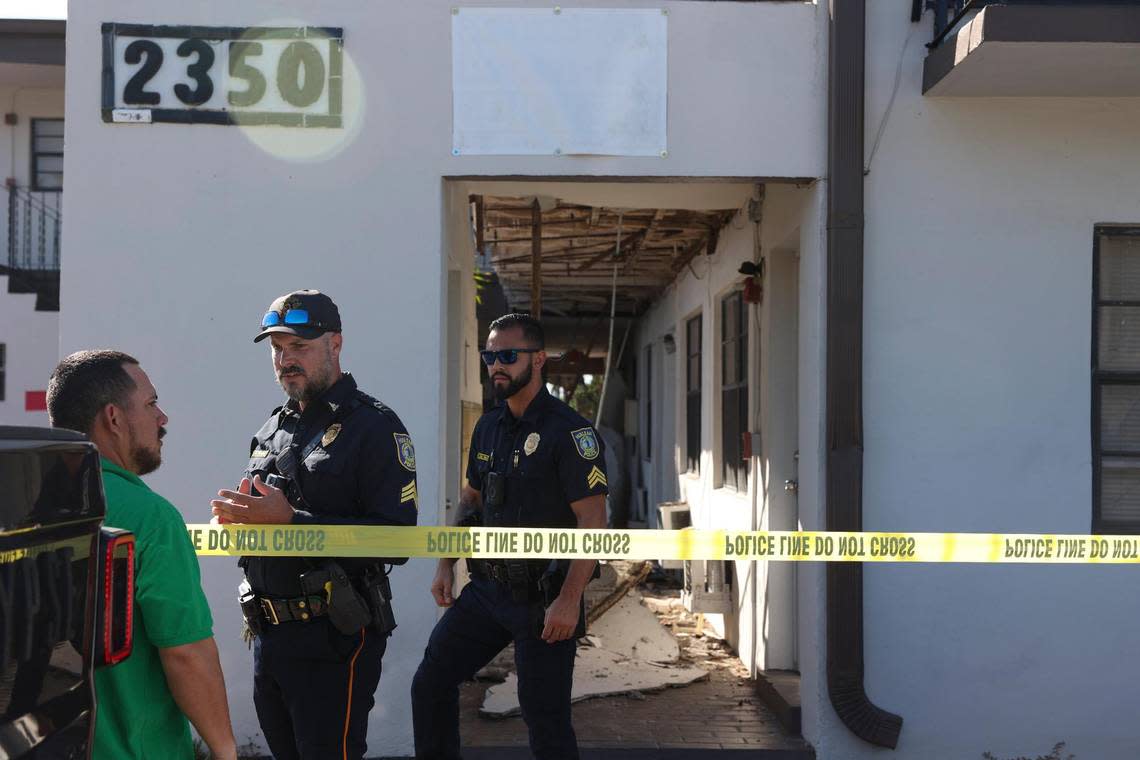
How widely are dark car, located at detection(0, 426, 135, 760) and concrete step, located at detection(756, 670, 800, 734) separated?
14.2 ft

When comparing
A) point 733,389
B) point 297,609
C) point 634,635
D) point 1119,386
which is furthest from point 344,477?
point 733,389

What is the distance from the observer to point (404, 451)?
358 cm

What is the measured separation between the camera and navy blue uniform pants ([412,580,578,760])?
398cm

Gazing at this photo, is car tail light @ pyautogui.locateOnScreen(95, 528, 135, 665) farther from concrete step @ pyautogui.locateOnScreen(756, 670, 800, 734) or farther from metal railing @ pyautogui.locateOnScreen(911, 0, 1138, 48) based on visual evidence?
concrete step @ pyautogui.locateOnScreen(756, 670, 800, 734)

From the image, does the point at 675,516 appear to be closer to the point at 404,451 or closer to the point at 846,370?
the point at 846,370

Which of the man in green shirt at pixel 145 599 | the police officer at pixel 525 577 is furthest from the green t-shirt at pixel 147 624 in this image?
the police officer at pixel 525 577

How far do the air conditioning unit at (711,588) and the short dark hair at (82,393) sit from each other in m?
5.72

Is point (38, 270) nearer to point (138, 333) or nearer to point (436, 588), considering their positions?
point (138, 333)

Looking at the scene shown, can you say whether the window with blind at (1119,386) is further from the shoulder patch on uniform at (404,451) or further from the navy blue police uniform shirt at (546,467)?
the shoulder patch on uniform at (404,451)

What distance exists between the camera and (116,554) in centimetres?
211

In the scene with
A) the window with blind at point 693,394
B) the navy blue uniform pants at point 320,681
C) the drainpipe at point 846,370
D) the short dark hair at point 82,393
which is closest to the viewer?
the short dark hair at point 82,393

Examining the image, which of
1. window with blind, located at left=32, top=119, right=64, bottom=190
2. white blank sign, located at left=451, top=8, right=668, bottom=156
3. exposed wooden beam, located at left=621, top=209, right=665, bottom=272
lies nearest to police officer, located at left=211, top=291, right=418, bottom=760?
white blank sign, located at left=451, top=8, right=668, bottom=156

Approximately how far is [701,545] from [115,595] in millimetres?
2218

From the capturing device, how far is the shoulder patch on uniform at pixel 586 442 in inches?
162
